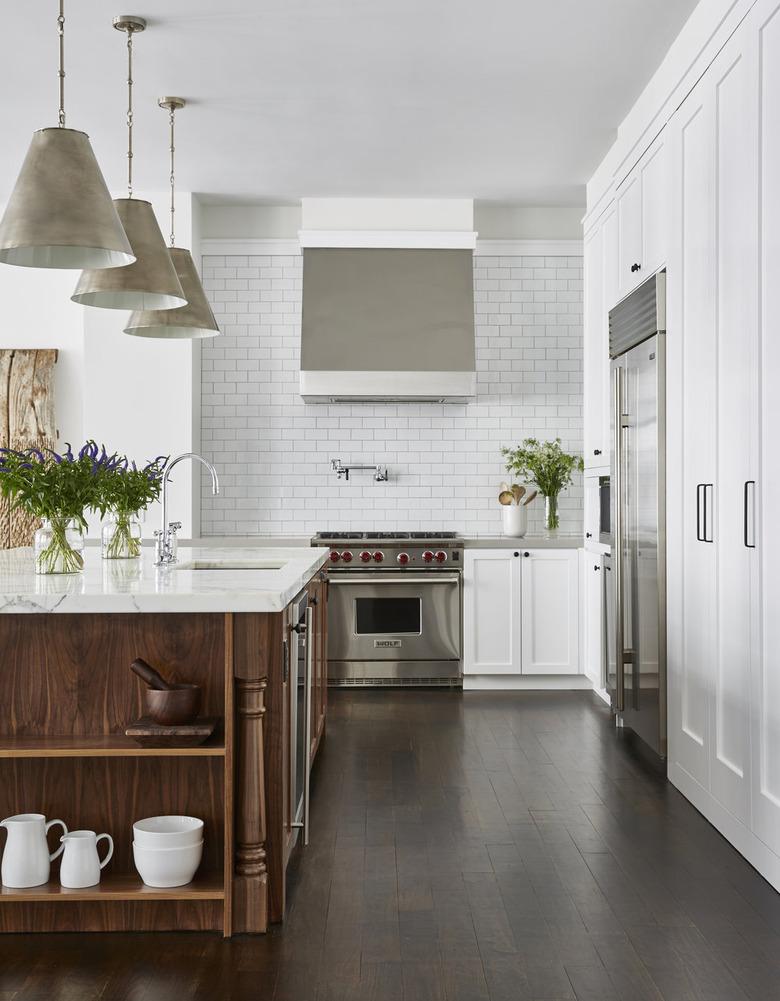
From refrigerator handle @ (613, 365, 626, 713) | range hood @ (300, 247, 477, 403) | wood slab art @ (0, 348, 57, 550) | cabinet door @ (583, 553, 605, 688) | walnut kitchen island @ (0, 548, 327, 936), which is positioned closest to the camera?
walnut kitchen island @ (0, 548, 327, 936)

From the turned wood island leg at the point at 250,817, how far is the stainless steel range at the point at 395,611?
3368mm

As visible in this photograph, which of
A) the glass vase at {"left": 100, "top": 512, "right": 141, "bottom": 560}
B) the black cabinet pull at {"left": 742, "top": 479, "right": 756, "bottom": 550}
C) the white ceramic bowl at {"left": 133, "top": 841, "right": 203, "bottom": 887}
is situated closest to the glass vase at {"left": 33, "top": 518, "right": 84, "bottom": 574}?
the glass vase at {"left": 100, "top": 512, "right": 141, "bottom": 560}

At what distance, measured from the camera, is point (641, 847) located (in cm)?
328

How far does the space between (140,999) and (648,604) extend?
2.75 metres

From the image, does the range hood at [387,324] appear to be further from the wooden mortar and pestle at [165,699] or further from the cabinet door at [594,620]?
the wooden mortar and pestle at [165,699]

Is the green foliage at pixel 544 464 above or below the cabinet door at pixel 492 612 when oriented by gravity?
above

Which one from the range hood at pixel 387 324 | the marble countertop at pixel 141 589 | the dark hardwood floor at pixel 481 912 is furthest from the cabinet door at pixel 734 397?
the range hood at pixel 387 324

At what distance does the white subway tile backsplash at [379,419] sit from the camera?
6645 mm

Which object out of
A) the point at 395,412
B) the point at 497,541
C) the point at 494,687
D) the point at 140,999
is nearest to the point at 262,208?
the point at 395,412

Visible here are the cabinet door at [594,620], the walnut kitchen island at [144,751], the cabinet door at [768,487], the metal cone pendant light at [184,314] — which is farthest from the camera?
the cabinet door at [594,620]

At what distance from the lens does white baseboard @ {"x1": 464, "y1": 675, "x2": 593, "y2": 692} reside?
6.10 meters

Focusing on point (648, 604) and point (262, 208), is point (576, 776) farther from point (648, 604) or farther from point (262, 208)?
point (262, 208)

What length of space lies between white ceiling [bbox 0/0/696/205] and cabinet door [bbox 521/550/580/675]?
2339 mm

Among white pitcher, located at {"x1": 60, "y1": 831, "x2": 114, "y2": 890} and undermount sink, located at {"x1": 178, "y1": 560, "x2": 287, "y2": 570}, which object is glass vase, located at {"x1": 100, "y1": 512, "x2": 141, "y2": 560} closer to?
undermount sink, located at {"x1": 178, "y1": 560, "x2": 287, "y2": 570}
